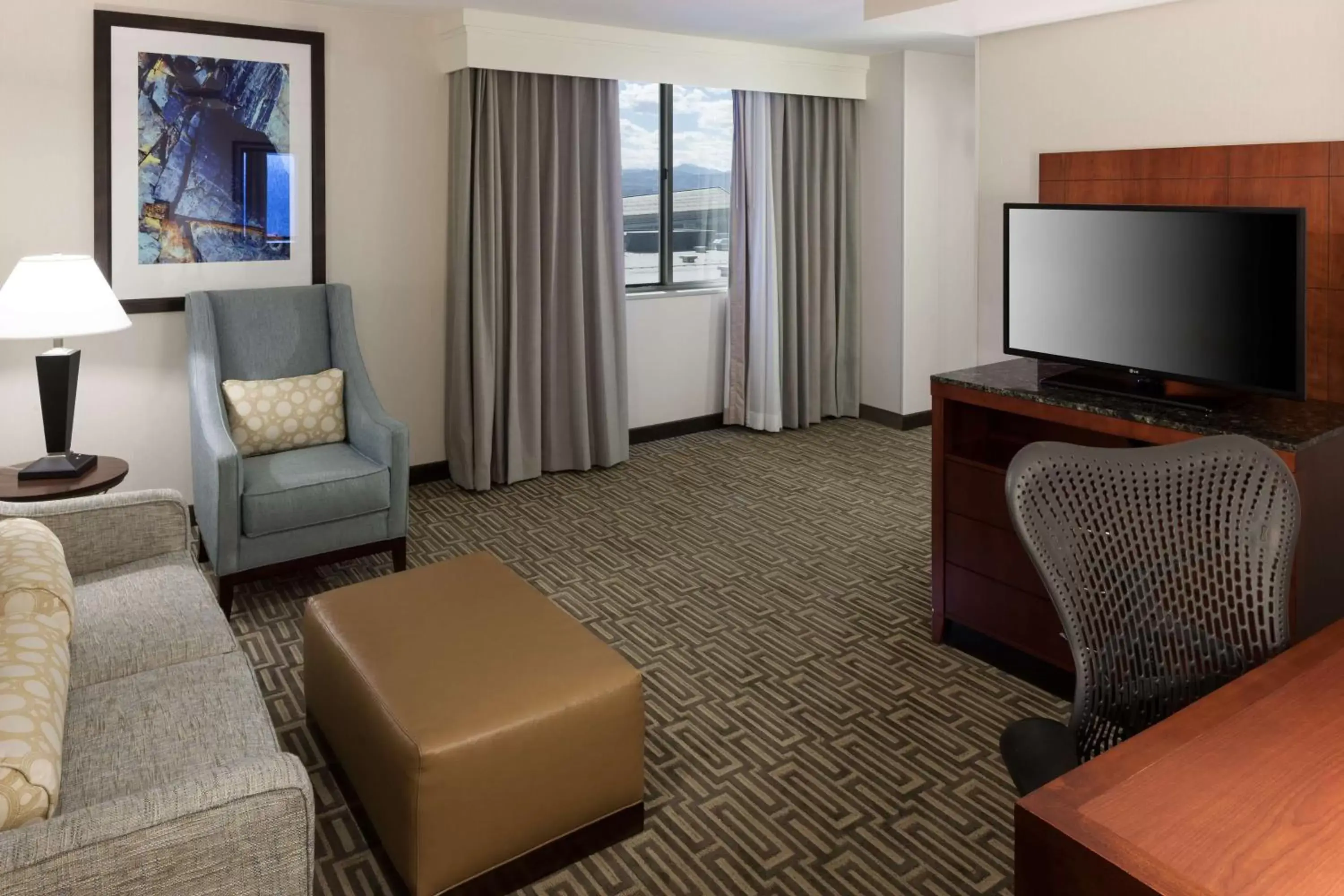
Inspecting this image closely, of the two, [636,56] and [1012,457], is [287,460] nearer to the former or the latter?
[1012,457]

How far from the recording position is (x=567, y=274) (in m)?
5.20

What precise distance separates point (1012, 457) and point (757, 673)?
965 millimetres

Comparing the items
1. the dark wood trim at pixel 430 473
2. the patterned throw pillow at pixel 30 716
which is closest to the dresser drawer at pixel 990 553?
the patterned throw pillow at pixel 30 716

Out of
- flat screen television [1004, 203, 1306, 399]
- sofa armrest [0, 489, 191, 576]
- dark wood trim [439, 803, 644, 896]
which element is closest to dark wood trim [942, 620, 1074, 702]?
flat screen television [1004, 203, 1306, 399]

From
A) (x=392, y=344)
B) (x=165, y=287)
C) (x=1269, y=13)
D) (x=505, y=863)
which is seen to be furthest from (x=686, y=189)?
(x=505, y=863)

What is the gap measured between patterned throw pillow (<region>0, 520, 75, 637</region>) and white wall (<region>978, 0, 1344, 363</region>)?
3.22 meters

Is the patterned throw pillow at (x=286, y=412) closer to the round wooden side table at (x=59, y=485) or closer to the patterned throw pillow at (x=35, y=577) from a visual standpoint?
the round wooden side table at (x=59, y=485)

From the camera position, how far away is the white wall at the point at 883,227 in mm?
5895

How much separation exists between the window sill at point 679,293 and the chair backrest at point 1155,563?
4.06 m

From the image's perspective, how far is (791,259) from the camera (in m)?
5.99

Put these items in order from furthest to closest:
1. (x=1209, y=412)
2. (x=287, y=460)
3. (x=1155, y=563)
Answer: (x=287, y=460)
(x=1209, y=412)
(x=1155, y=563)

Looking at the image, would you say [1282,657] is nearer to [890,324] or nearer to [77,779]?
[77,779]

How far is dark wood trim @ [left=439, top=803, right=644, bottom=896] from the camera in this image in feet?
6.86

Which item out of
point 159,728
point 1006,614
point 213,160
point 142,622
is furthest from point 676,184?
point 159,728
